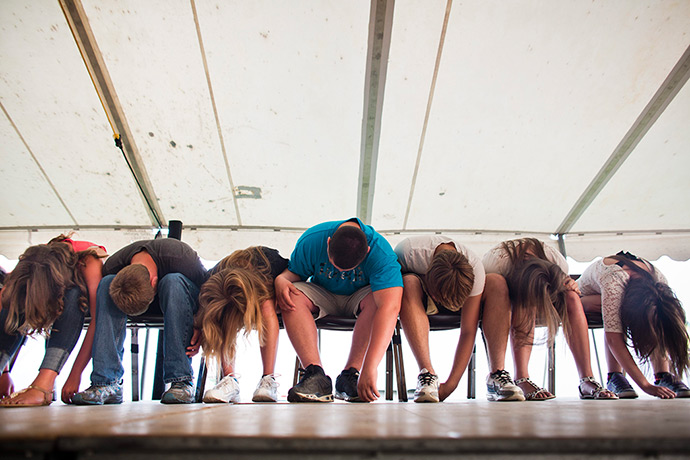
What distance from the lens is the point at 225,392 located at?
138 centimetres

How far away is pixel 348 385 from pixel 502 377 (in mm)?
591

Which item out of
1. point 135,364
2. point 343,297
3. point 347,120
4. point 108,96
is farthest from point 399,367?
point 108,96

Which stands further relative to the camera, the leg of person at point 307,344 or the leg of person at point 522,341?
the leg of person at point 522,341

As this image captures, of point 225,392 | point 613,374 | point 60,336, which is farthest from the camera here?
point 613,374

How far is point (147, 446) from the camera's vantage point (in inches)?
13.7

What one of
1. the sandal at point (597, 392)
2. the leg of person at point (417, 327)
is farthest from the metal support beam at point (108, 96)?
the sandal at point (597, 392)

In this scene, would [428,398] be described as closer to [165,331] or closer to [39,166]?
[165,331]

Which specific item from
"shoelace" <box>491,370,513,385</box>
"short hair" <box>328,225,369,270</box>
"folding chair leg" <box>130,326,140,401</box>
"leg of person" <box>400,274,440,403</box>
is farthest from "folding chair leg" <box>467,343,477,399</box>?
"folding chair leg" <box>130,326,140,401</box>

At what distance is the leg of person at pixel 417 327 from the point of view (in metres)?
1.49

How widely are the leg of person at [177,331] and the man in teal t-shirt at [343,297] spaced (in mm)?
353

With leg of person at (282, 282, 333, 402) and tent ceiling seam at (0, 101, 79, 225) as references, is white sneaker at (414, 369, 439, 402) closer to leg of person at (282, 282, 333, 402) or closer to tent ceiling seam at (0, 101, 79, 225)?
leg of person at (282, 282, 333, 402)

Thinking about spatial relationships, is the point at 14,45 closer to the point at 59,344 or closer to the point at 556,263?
the point at 59,344

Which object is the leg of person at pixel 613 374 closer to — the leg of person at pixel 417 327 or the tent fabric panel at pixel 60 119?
the leg of person at pixel 417 327

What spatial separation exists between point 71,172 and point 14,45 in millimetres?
740
